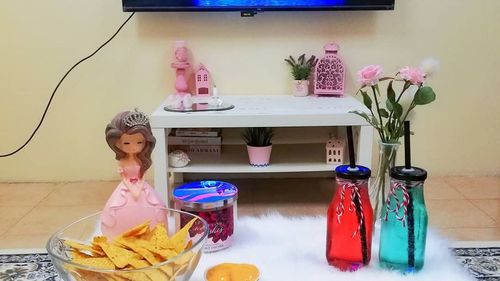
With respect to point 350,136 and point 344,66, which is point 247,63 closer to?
point 344,66

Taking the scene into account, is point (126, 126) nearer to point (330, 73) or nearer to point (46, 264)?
point (46, 264)

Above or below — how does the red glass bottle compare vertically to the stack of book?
above

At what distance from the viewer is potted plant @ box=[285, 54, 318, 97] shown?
2154 mm

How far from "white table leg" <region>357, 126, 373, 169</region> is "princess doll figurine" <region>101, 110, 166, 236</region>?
1068mm

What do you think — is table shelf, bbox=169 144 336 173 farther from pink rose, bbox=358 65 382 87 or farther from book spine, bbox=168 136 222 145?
pink rose, bbox=358 65 382 87

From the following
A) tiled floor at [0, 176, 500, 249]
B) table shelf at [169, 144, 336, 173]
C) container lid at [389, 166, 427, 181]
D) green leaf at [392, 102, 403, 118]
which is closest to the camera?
container lid at [389, 166, 427, 181]

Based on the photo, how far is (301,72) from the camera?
2.15 m

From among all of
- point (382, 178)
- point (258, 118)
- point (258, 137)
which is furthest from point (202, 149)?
point (382, 178)

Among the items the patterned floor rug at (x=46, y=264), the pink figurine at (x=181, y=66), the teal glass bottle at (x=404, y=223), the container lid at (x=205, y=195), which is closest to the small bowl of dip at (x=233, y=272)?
the container lid at (x=205, y=195)

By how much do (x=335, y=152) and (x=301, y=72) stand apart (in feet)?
1.33

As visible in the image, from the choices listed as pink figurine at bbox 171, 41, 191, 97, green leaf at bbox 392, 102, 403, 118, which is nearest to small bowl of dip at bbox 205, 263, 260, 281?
green leaf at bbox 392, 102, 403, 118

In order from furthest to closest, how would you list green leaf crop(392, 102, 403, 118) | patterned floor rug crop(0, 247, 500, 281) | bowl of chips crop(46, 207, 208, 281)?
patterned floor rug crop(0, 247, 500, 281)
green leaf crop(392, 102, 403, 118)
bowl of chips crop(46, 207, 208, 281)

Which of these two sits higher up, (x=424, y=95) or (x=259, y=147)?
(x=424, y=95)

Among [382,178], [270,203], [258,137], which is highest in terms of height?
[382,178]
